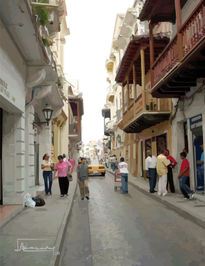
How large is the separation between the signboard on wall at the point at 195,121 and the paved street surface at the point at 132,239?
367 centimetres

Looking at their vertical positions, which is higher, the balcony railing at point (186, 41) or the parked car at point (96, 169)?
the balcony railing at point (186, 41)

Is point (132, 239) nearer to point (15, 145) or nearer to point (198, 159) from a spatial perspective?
point (15, 145)

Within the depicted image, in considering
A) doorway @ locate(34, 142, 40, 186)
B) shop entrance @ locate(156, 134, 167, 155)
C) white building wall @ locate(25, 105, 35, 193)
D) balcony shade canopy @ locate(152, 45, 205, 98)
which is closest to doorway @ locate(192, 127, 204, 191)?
balcony shade canopy @ locate(152, 45, 205, 98)

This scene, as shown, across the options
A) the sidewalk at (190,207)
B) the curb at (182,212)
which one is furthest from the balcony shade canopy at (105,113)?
the sidewalk at (190,207)

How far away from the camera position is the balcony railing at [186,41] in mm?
8766

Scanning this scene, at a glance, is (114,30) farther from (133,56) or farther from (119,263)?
(119,263)

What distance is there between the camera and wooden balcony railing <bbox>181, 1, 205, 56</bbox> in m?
8.65

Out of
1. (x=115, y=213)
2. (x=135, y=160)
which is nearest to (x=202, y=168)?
(x=115, y=213)

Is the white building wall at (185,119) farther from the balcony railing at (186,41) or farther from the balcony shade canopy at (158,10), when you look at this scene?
the balcony shade canopy at (158,10)

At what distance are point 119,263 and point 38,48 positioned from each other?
23.1 feet

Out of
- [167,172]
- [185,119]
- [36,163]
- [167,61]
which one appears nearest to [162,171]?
[167,172]

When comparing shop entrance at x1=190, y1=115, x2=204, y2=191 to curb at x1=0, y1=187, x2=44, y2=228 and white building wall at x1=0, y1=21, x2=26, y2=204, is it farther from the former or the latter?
curb at x1=0, y1=187, x2=44, y2=228

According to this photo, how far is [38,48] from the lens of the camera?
9523mm

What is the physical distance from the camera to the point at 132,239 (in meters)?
6.00
